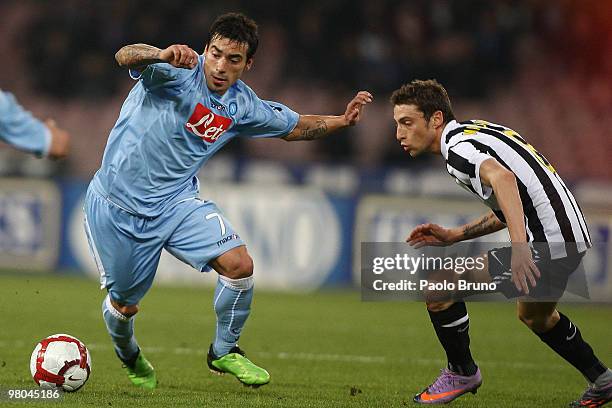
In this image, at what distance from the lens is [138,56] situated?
5633 millimetres

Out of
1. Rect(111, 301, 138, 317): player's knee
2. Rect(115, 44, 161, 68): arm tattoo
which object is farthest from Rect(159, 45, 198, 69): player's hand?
Rect(111, 301, 138, 317): player's knee

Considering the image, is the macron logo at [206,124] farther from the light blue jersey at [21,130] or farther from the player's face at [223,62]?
the light blue jersey at [21,130]

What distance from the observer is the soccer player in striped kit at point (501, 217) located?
565cm

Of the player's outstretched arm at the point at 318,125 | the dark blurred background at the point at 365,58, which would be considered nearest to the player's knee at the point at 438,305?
the player's outstretched arm at the point at 318,125

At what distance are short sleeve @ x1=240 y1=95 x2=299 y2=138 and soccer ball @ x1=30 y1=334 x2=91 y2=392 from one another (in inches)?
68.0

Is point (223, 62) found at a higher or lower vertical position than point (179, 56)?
higher

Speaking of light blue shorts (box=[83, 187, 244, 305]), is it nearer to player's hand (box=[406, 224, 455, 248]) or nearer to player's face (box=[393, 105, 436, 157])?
player's hand (box=[406, 224, 455, 248])

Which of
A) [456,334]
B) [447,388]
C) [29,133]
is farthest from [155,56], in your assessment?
[447,388]

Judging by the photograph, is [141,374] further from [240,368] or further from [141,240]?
[141,240]

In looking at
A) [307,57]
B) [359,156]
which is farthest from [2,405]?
[307,57]

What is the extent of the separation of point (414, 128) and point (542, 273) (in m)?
1.08

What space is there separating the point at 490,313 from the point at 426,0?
6758 mm

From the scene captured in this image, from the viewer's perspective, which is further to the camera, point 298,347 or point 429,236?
point 298,347

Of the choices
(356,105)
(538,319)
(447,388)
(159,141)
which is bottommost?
(447,388)
